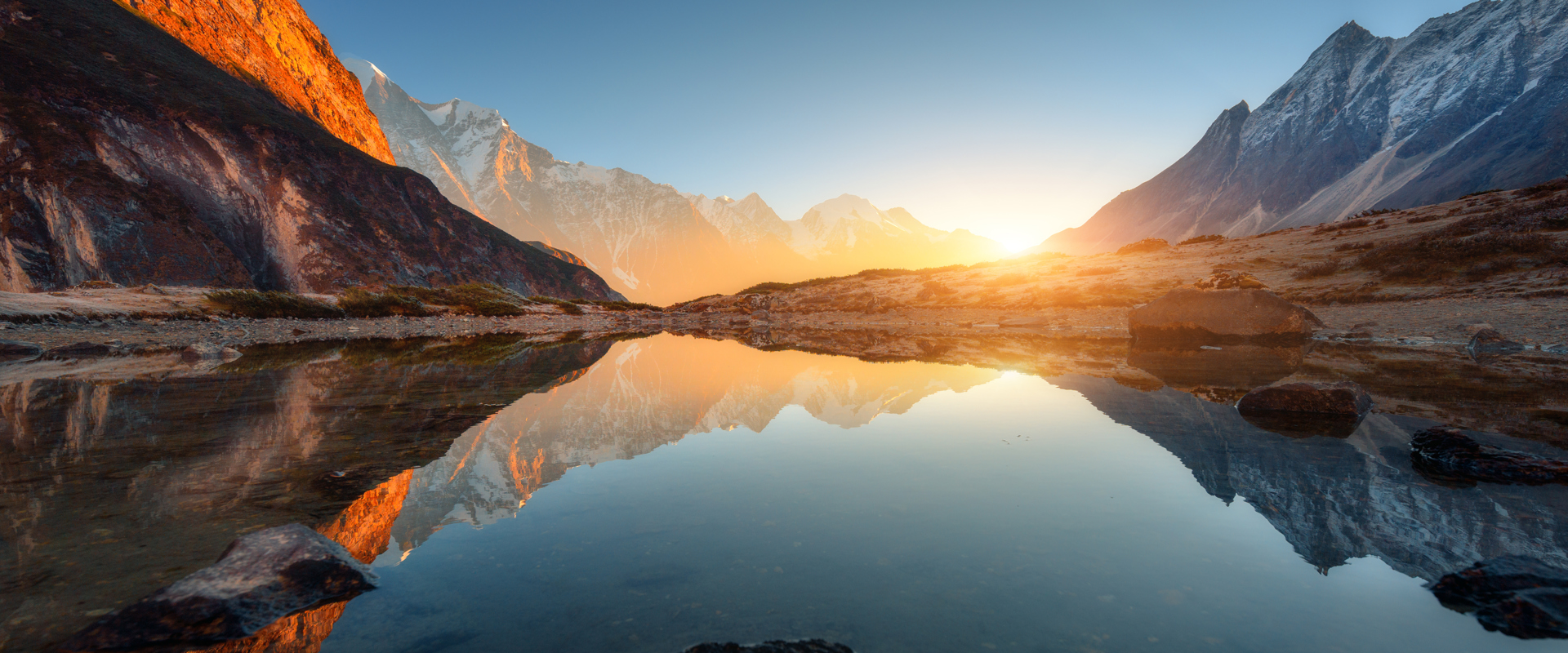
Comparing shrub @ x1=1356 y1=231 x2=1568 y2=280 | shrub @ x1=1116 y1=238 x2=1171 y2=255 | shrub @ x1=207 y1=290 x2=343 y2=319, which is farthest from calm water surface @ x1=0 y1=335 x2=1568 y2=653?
shrub @ x1=1116 y1=238 x2=1171 y2=255

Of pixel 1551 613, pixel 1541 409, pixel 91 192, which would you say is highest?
pixel 91 192

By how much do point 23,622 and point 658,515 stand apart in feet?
12.3

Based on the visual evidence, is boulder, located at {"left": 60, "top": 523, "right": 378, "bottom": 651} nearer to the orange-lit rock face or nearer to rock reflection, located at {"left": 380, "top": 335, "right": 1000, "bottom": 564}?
rock reflection, located at {"left": 380, "top": 335, "right": 1000, "bottom": 564}

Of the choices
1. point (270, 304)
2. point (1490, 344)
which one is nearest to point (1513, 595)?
point (1490, 344)

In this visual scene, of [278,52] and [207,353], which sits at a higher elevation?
[278,52]

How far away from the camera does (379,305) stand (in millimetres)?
44719

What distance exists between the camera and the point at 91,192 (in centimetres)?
4344

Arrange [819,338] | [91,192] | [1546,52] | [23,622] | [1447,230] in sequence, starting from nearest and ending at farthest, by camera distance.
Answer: [23,622] < [1447,230] < [819,338] < [91,192] < [1546,52]

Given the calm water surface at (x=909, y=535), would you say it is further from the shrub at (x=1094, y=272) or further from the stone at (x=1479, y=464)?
the shrub at (x=1094, y=272)

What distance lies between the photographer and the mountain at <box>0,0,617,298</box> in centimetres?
4209

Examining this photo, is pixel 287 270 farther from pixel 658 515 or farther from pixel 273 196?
pixel 658 515

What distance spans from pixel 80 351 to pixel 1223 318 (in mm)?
44496

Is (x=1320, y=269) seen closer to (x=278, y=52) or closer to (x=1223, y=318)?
(x=1223, y=318)

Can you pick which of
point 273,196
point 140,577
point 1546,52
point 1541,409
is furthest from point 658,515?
point 1546,52
